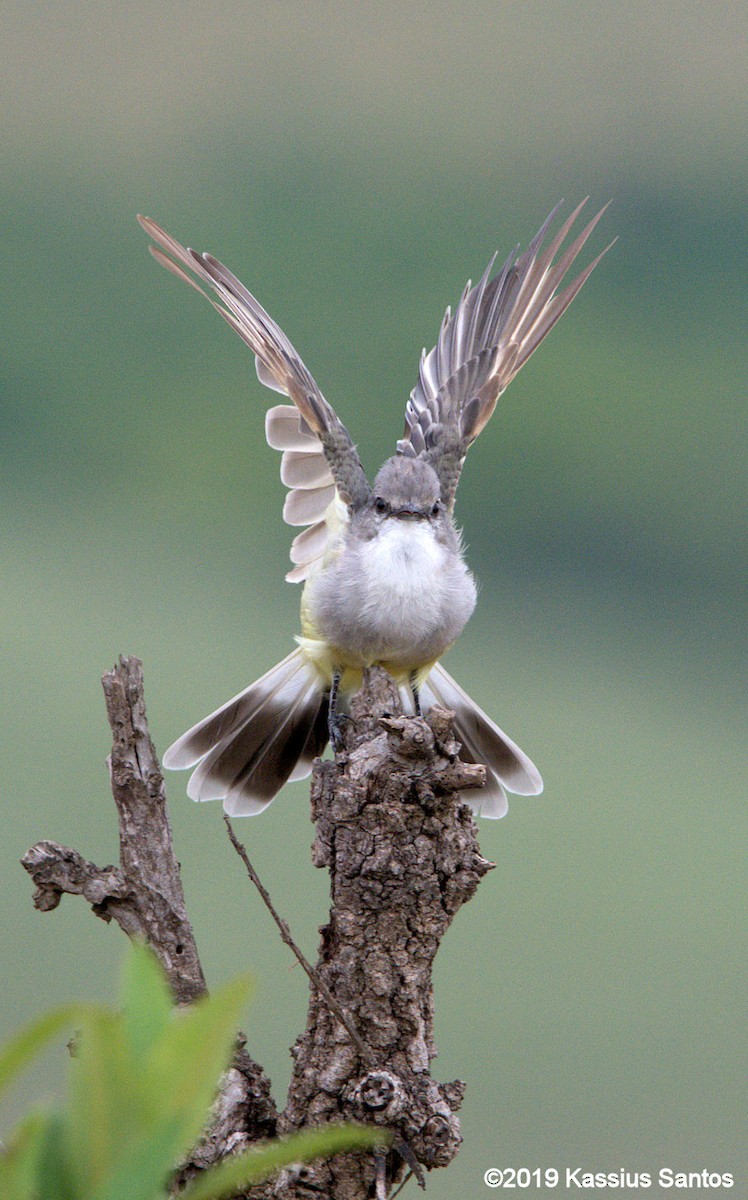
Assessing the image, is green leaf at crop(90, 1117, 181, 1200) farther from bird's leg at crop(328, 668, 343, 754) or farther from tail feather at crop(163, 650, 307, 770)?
tail feather at crop(163, 650, 307, 770)

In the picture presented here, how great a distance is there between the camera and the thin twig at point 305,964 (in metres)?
2.01

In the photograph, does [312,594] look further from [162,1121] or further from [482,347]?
[162,1121]

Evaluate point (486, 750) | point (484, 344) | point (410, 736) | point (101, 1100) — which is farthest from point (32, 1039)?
point (484, 344)

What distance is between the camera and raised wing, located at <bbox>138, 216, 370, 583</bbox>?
3066mm

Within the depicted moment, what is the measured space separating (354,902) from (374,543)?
1223mm

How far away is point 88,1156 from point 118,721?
1524 millimetres

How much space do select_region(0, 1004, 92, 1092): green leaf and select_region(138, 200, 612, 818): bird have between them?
7.82 feet

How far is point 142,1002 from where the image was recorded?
622 mm

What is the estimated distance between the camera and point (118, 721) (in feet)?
6.76

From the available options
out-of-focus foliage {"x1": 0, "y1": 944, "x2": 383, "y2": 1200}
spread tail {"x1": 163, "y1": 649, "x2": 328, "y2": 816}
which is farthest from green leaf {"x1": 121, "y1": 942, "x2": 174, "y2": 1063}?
spread tail {"x1": 163, "y1": 649, "x2": 328, "y2": 816}

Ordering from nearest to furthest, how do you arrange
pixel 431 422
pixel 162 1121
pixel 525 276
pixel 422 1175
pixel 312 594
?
pixel 162 1121 < pixel 422 1175 < pixel 312 594 < pixel 431 422 < pixel 525 276

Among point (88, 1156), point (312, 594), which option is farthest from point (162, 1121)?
point (312, 594)

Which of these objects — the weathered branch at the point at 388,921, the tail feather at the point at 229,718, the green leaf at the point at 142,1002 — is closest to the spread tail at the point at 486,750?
the tail feather at the point at 229,718

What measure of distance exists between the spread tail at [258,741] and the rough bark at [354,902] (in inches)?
46.0
